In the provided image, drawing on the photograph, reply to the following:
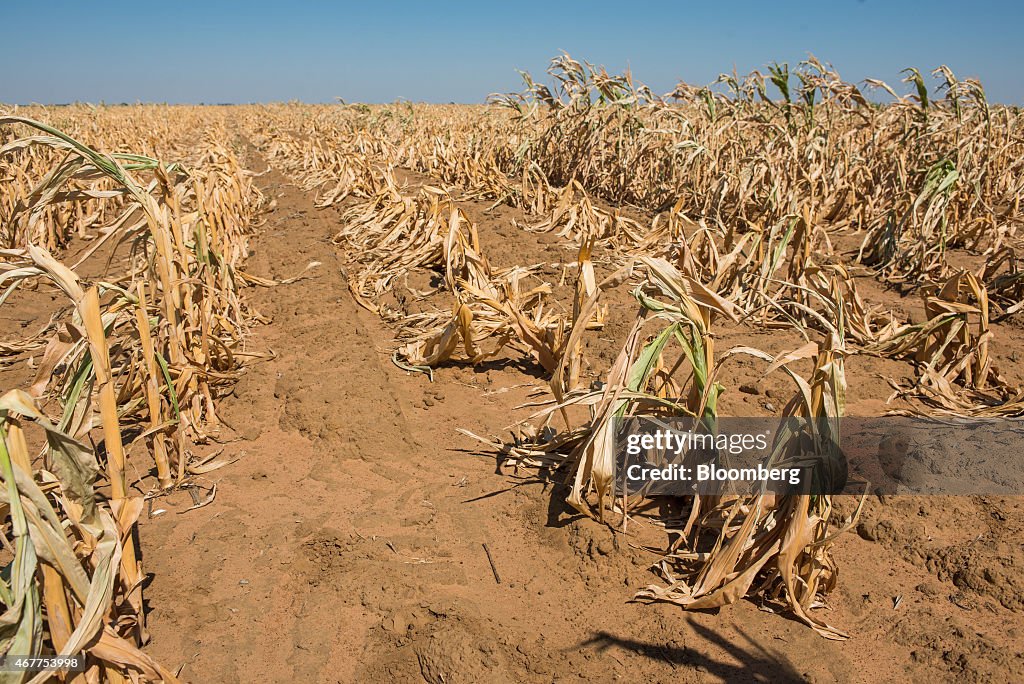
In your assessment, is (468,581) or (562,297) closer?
(468,581)

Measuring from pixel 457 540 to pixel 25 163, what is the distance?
781cm

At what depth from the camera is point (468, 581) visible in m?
2.41

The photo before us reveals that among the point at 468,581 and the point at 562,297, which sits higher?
the point at 562,297

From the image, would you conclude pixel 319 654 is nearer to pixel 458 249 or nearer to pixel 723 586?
pixel 723 586

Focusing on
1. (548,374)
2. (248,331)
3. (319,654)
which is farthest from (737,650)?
(248,331)

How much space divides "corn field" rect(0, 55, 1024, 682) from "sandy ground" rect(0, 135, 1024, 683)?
124mm

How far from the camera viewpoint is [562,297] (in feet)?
16.3

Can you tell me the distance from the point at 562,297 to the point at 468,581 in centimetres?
286

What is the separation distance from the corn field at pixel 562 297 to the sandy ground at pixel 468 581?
124 mm

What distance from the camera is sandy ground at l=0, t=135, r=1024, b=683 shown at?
203 centimetres

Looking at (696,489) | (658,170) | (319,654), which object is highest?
(658,170)

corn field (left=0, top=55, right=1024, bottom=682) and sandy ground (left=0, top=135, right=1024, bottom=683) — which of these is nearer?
corn field (left=0, top=55, right=1024, bottom=682)

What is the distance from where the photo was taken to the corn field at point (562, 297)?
1.81 metres

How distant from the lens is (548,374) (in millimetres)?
3871
